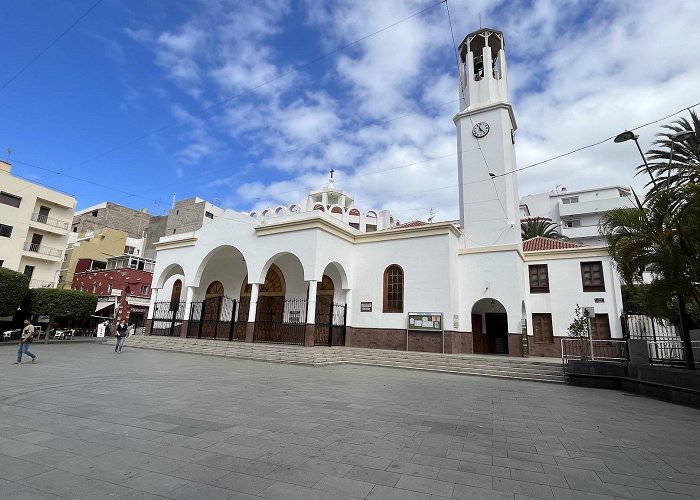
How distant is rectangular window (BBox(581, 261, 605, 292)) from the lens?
18.7m

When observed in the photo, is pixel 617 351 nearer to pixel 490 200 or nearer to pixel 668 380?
pixel 668 380

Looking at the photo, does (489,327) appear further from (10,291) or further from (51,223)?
(51,223)

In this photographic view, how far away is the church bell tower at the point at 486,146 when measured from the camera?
1881 centimetres

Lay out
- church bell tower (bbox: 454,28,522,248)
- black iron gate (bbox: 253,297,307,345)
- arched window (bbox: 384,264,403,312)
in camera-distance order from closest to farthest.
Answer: arched window (bbox: 384,264,403,312) < black iron gate (bbox: 253,297,307,345) < church bell tower (bbox: 454,28,522,248)

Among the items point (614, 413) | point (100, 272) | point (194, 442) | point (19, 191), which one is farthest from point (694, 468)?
point (100, 272)

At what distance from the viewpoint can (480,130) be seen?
20109 millimetres

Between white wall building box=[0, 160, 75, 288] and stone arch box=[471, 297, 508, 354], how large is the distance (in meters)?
30.6

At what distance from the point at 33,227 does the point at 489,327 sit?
3199cm

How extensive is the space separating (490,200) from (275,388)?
580 inches

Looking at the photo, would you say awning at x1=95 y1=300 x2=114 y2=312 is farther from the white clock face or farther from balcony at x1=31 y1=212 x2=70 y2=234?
the white clock face

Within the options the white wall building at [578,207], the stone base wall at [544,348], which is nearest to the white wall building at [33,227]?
the stone base wall at [544,348]

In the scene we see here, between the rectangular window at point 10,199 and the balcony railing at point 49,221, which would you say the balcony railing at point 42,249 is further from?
the rectangular window at point 10,199

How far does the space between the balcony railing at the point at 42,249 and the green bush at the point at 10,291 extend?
980 cm

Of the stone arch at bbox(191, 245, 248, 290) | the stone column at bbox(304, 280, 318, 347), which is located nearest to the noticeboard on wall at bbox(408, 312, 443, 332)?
the stone column at bbox(304, 280, 318, 347)
